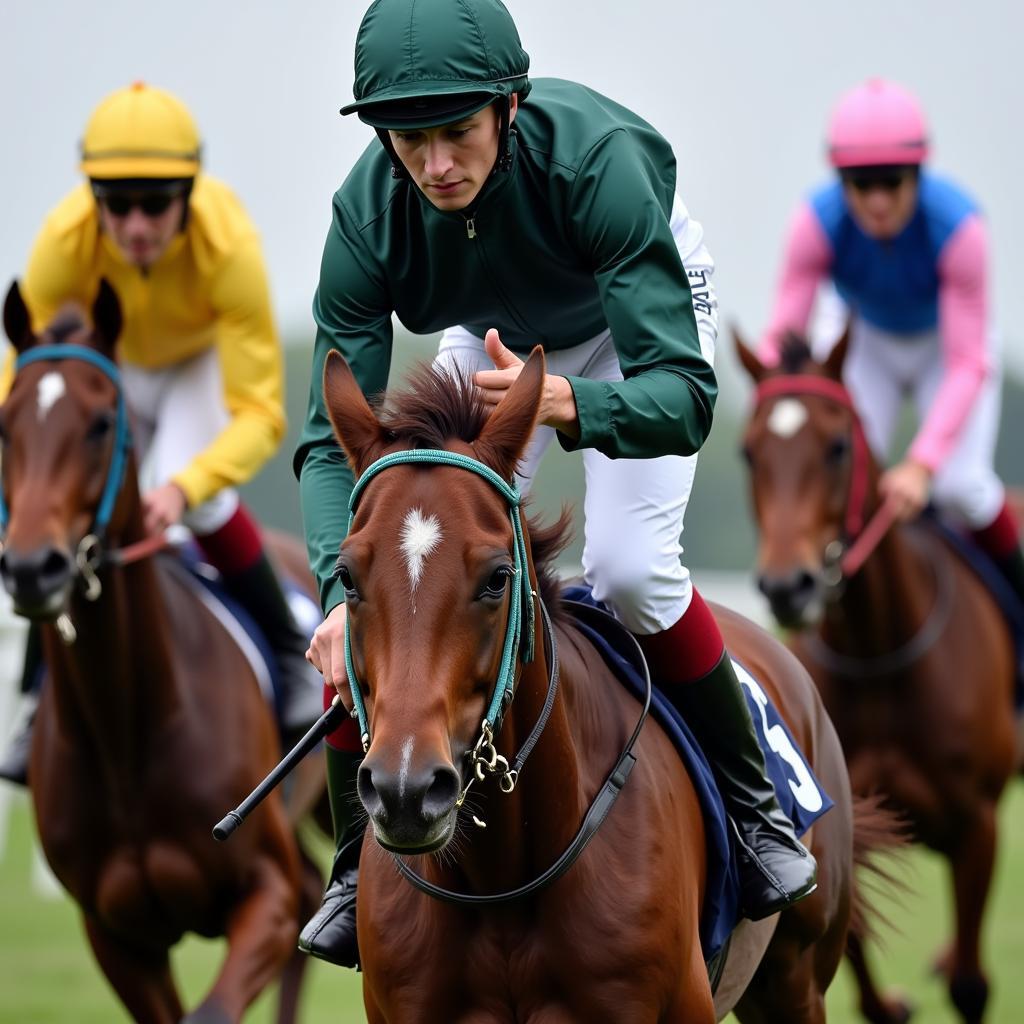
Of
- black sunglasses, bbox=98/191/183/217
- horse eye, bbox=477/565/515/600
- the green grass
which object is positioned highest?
horse eye, bbox=477/565/515/600

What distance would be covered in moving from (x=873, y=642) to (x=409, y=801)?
15.5ft

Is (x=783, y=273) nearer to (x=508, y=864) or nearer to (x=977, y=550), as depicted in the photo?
(x=977, y=550)

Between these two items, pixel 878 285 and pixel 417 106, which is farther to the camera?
pixel 878 285

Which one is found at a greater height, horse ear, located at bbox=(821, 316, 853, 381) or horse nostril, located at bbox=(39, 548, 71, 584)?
horse nostril, located at bbox=(39, 548, 71, 584)

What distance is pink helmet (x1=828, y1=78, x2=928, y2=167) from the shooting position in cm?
787

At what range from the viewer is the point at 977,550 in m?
8.02

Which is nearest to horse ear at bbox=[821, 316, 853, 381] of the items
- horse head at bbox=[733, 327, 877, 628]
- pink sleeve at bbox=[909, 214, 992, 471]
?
horse head at bbox=[733, 327, 877, 628]

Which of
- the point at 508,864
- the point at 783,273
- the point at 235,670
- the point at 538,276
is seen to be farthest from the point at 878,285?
the point at 508,864

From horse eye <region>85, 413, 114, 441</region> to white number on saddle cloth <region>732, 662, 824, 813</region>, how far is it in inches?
84.1

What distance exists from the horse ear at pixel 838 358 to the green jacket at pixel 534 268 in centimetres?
332

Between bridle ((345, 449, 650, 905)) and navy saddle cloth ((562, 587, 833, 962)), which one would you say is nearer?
bridle ((345, 449, 650, 905))

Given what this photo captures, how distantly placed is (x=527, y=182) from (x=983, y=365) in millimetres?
4468

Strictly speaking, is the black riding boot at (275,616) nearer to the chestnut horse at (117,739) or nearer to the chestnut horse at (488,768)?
the chestnut horse at (117,739)

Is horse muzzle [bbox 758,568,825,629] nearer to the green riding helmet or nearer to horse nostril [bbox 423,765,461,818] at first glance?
the green riding helmet
